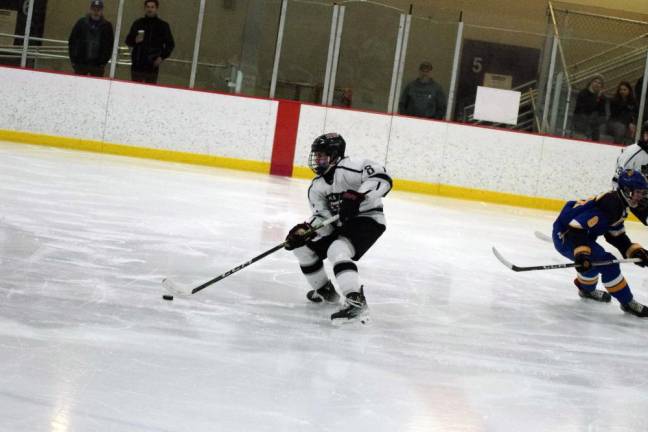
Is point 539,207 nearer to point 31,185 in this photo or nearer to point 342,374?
point 31,185

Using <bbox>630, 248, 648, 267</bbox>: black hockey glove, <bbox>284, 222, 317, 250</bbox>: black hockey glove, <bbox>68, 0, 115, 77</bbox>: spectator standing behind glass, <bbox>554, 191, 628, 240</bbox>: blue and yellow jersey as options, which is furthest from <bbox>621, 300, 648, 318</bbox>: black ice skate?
<bbox>68, 0, 115, 77</bbox>: spectator standing behind glass

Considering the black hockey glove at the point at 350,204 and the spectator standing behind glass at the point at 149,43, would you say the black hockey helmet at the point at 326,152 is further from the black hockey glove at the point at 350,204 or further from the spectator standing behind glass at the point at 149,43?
the spectator standing behind glass at the point at 149,43

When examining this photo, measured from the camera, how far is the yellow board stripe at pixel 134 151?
10.2m

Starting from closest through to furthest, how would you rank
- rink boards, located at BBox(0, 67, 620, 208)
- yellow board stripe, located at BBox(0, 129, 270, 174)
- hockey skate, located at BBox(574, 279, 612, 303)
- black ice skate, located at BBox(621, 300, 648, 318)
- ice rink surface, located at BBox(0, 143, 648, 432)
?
ice rink surface, located at BBox(0, 143, 648, 432) → black ice skate, located at BBox(621, 300, 648, 318) → hockey skate, located at BBox(574, 279, 612, 303) → yellow board stripe, located at BBox(0, 129, 270, 174) → rink boards, located at BBox(0, 67, 620, 208)

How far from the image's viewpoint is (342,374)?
2.93 metres

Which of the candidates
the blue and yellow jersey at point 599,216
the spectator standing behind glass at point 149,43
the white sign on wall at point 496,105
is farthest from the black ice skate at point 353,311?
the white sign on wall at point 496,105

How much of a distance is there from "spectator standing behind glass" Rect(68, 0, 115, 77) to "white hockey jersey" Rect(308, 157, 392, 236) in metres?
6.93

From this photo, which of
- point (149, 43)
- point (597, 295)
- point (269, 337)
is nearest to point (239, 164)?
point (149, 43)

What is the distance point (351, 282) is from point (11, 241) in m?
1.85

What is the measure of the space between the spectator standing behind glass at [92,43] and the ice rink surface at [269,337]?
414cm

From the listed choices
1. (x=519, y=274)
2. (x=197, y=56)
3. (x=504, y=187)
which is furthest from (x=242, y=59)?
(x=519, y=274)

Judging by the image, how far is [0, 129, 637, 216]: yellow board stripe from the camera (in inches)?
405

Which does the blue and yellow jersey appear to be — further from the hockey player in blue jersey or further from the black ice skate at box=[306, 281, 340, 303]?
the black ice skate at box=[306, 281, 340, 303]

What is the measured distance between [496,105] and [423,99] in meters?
0.85
